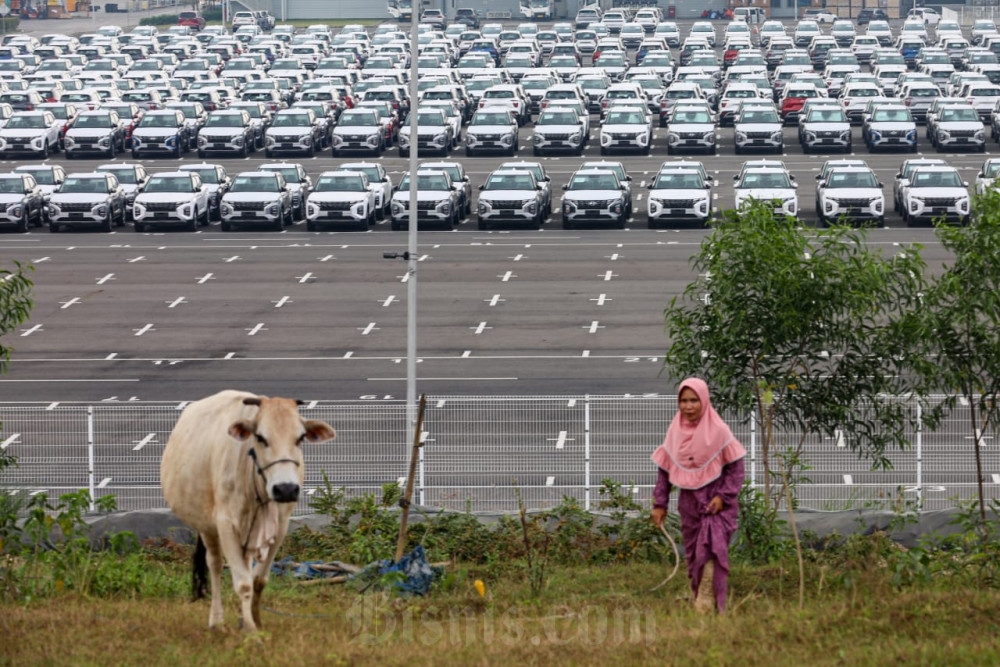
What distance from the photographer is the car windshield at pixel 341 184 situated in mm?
46188

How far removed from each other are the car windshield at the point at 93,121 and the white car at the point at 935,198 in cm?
2843

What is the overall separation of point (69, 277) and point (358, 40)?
185 ft

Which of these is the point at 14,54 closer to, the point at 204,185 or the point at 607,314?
the point at 204,185


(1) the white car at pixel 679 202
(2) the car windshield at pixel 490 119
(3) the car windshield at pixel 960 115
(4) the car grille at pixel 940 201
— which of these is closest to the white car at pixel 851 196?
(4) the car grille at pixel 940 201

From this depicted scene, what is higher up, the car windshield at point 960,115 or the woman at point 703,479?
the car windshield at point 960,115

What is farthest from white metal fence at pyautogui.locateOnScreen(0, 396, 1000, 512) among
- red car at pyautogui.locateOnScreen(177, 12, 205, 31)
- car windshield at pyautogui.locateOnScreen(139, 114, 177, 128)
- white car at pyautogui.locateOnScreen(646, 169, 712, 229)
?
red car at pyautogui.locateOnScreen(177, 12, 205, 31)

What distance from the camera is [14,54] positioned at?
93.8 m

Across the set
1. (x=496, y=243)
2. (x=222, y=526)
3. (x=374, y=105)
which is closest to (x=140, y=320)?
(x=496, y=243)

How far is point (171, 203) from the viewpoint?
46156 mm

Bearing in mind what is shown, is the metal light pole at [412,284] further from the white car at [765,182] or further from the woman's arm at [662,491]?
the white car at [765,182]

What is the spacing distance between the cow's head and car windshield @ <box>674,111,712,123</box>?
48.8 meters

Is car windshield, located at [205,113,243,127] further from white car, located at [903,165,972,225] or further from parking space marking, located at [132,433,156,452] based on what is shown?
parking space marking, located at [132,433,156,452]

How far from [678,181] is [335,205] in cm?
860

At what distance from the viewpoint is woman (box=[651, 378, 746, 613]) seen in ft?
40.6
